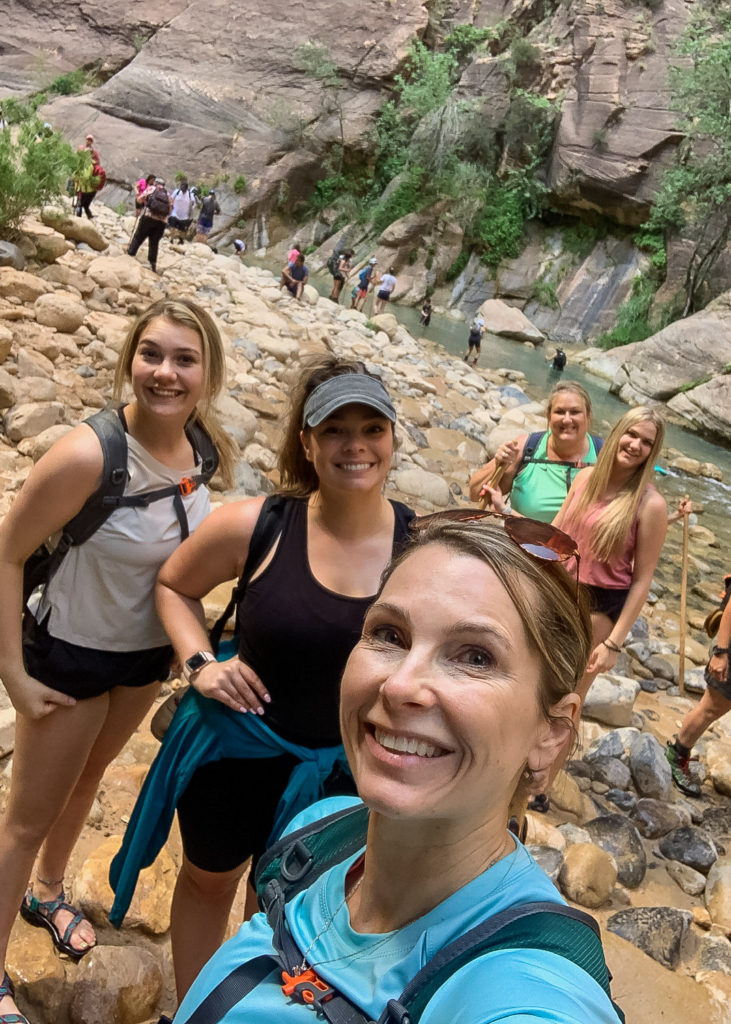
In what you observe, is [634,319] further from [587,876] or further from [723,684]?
[587,876]

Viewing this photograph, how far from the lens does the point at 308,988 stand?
37.3 inches

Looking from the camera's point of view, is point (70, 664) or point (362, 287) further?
point (362, 287)

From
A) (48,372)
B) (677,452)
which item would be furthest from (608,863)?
(677,452)

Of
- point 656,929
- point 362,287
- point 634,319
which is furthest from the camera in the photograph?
point 634,319

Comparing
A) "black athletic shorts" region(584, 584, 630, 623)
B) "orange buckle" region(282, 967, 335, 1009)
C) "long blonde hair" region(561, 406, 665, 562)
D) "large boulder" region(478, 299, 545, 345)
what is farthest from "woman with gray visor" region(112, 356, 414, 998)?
"large boulder" region(478, 299, 545, 345)

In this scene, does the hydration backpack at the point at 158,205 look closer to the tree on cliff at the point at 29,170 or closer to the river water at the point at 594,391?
the tree on cliff at the point at 29,170

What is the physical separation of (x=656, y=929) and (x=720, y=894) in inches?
23.1

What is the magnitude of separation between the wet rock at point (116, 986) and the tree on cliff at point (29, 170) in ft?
25.7

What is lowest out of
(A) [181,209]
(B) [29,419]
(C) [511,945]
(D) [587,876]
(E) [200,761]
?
(D) [587,876]

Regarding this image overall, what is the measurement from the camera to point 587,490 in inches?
137

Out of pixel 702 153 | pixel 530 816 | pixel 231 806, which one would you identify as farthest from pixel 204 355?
pixel 702 153

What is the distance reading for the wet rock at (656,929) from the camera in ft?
10.00

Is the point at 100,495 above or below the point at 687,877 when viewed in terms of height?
above

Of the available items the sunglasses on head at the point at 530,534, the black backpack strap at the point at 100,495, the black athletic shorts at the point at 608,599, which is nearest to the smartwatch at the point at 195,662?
the black backpack strap at the point at 100,495
